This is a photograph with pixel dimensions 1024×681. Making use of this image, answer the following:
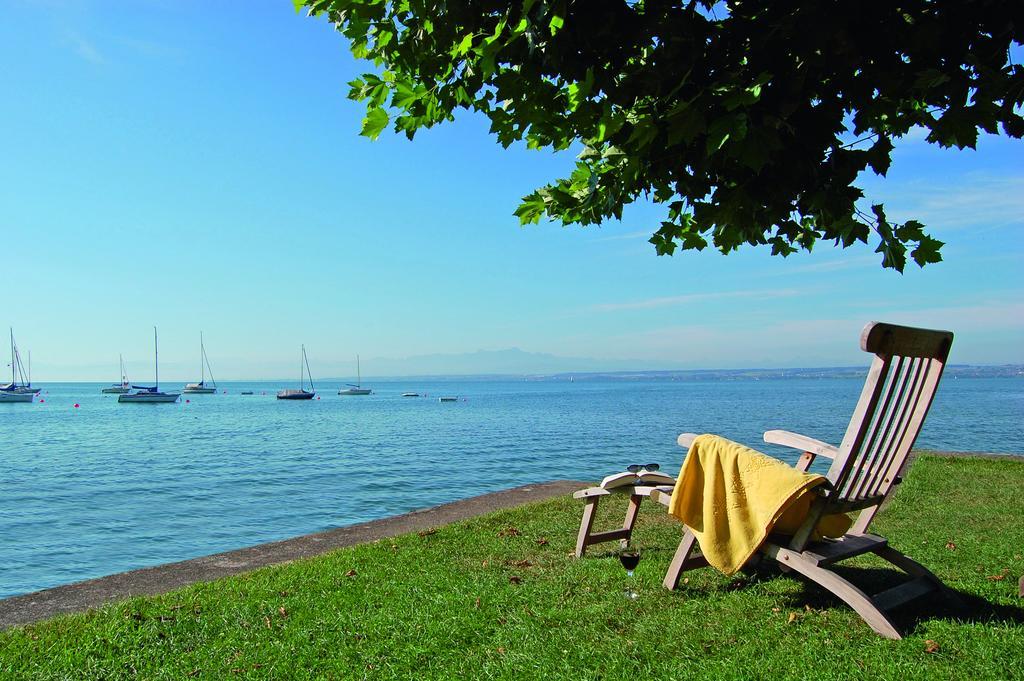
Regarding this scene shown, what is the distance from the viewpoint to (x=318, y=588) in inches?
205

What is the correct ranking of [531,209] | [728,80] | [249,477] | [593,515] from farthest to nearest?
[249,477] → [593,515] → [531,209] → [728,80]

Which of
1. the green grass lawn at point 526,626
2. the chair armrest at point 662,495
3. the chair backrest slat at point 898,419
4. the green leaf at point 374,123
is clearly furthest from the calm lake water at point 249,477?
the chair backrest slat at point 898,419

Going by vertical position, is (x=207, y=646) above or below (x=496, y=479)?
above

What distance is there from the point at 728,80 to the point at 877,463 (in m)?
2.69

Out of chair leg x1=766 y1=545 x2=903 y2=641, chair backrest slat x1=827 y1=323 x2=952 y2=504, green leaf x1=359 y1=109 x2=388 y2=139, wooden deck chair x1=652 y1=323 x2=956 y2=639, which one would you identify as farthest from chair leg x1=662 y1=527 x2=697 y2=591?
green leaf x1=359 y1=109 x2=388 y2=139

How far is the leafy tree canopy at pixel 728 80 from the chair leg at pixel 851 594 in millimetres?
1785

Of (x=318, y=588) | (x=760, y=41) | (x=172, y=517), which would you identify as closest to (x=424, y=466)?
(x=172, y=517)

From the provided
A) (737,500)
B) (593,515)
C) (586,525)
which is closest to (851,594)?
(737,500)

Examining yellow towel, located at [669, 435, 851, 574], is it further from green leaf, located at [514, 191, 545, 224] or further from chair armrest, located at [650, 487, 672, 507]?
green leaf, located at [514, 191, 545, 224]

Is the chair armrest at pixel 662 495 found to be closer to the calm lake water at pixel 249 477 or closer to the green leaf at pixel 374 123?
the green leaf at pixel 374 123

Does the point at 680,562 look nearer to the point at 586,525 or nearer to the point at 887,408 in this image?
the point at 586,525

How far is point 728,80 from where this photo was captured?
253 centimetres

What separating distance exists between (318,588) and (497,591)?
1374mm

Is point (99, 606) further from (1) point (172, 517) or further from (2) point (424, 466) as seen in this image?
(2) point (424, 466)
